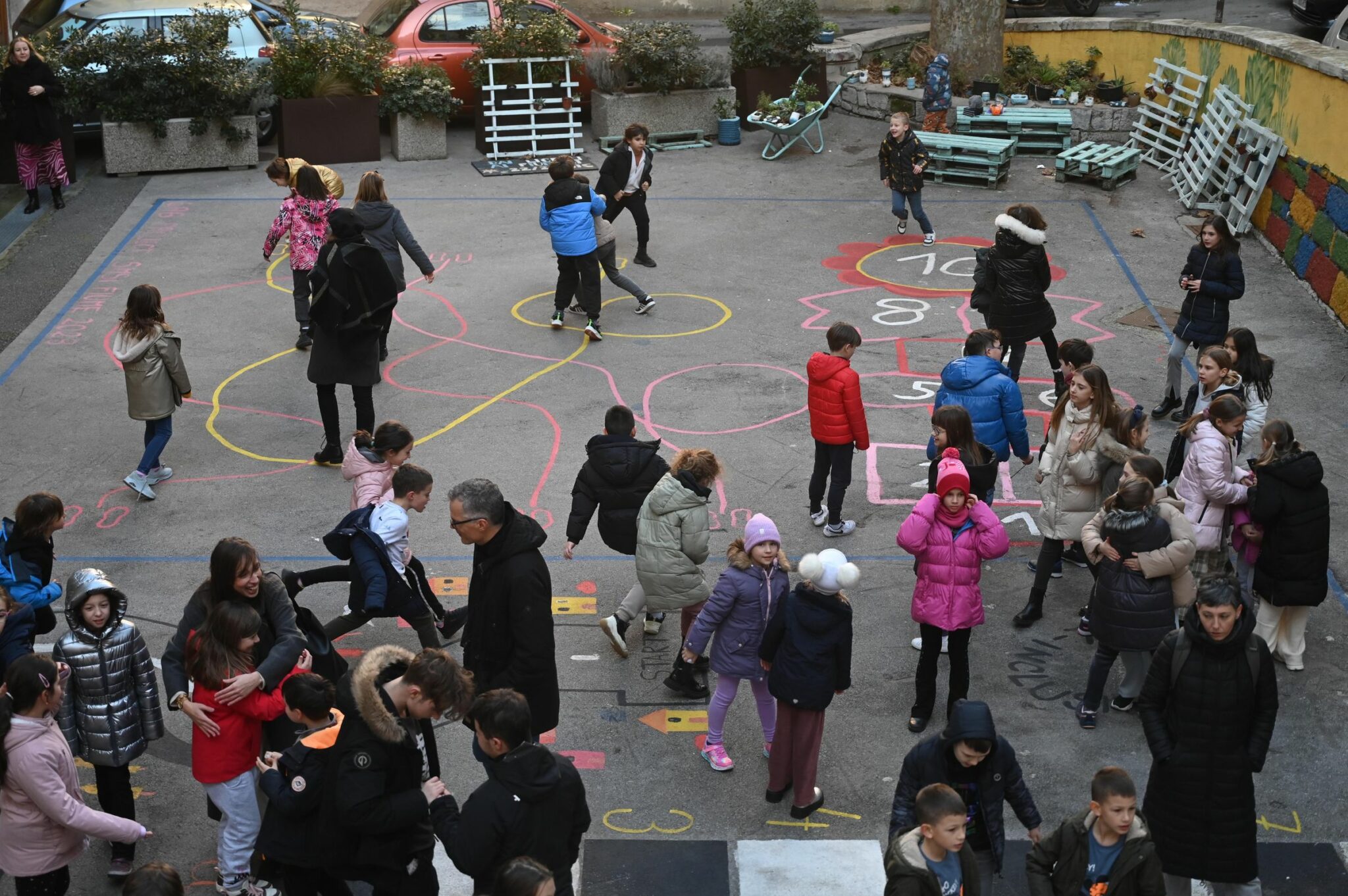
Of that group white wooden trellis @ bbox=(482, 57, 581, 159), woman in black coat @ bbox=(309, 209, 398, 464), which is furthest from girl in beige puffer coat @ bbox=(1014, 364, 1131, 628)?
white wooden trellis @ bbox=(482, 57, 581, 159)

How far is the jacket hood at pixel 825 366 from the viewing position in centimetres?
880

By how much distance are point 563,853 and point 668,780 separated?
1918mm

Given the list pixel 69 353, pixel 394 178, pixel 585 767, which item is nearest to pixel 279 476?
pixel 69 353

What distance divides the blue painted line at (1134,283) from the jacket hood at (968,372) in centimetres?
278

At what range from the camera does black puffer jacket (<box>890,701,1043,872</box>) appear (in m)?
5.17

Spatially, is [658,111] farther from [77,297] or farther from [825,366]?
[825,366]

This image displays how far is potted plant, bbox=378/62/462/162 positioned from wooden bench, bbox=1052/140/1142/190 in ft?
24.6

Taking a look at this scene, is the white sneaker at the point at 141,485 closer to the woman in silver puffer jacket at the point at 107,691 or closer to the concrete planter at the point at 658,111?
the woman in silver puffer jacket at the point at 107,691

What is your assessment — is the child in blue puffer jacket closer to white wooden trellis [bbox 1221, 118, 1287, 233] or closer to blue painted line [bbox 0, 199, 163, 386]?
blue painted line [bbox 0, 199, 163, 386]

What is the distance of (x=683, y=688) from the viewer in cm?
753

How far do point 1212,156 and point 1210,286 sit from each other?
650 cm

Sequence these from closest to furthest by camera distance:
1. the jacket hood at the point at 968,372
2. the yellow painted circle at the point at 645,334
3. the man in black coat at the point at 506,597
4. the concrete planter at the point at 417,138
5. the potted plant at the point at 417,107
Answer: the man in black coat at the point at 506,597
the jacket hood at the point at 968,372
the yellow painted circle at the point at 645,334
the potted plant at the point at 417,107
the concrete planter at the point at 417,138

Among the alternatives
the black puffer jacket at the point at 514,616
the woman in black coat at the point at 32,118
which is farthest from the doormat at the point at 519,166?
the black puffer jacket at the point at 514,616

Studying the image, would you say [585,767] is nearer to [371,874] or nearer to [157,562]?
[371,874]
